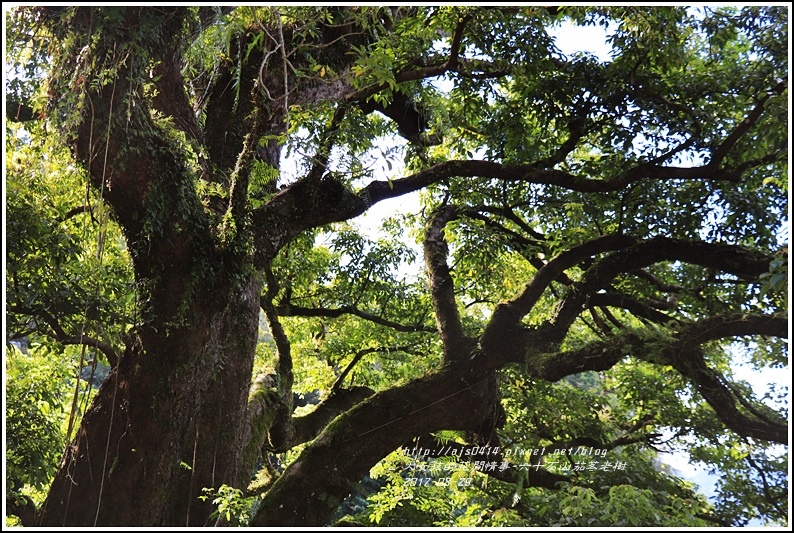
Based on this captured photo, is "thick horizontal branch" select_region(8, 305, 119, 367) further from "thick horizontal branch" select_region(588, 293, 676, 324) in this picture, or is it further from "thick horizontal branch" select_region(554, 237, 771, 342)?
"thick horizontal branch" select_region(588, 293, 676, 324)

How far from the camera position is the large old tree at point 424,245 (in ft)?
11.0

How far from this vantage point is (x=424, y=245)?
5445mm

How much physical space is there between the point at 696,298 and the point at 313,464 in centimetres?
326

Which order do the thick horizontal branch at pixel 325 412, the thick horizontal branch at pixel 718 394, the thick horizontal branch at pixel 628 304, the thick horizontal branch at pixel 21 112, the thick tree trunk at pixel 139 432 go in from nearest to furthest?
1. the thick tree trunk at pixel 139 432
2. the thick horizontal branch at pixel 718 394
3. the thick horizontal branch at pixel 21 112
4. the thick horizontal branch at pixel 628 304
5. the thick horizontal branch at pixel 325 412

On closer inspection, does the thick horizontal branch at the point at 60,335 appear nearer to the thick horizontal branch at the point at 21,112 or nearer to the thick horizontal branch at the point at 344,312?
the thick horizontal branch at the point at 21,112

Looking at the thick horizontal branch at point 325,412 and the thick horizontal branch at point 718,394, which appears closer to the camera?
the thick horizontal branch at point 718,394

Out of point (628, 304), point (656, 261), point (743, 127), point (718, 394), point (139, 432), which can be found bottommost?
point (139, 432)

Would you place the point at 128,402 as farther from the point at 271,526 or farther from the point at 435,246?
the point at 435,246

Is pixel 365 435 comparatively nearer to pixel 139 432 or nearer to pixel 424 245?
pixel 139 432

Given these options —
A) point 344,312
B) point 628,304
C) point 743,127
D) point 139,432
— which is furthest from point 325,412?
point 743,127

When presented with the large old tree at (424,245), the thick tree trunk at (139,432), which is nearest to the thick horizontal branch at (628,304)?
the large old tree at (424,245)

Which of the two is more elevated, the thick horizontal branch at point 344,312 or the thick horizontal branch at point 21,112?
the thick horizontal branch at point 21,112

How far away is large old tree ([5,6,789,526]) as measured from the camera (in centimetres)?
334

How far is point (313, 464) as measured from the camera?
4020mm
